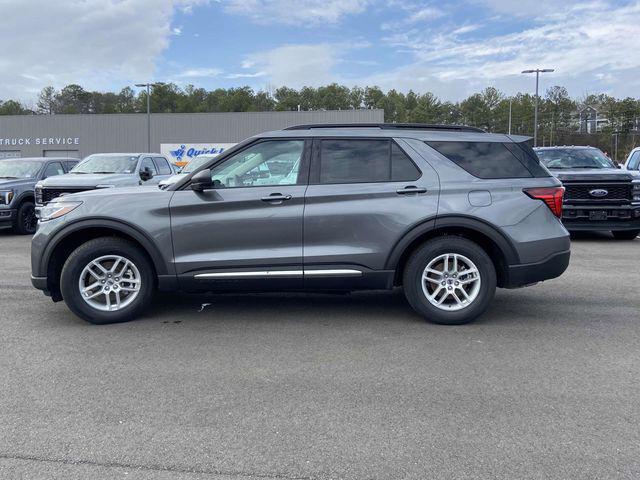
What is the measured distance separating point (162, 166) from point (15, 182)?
329 centimetres

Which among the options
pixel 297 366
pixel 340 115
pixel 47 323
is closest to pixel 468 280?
pixel 297 366

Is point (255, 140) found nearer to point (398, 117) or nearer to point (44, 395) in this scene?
point (44, 395)

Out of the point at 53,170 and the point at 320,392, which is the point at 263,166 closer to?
the point at 320,392

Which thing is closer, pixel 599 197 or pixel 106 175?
pixel 599 197

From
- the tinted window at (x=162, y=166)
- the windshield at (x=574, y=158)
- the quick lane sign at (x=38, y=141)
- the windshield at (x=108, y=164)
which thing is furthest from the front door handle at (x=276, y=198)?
the quick lane sign at (x=38, y=141)

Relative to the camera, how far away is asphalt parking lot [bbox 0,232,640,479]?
3.11 meters

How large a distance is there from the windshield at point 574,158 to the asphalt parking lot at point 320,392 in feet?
23.1

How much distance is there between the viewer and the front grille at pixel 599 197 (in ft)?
36.6

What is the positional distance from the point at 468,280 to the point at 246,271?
204 cm

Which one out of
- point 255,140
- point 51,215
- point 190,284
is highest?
point 255,140

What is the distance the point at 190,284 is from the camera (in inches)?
213

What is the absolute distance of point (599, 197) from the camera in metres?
11.2

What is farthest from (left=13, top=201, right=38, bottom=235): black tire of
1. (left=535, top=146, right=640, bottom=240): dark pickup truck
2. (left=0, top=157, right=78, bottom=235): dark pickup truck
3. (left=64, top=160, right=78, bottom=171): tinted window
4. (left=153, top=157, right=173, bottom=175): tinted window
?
(left=535, top=146, right=640, bottom=240): dark pickup truck

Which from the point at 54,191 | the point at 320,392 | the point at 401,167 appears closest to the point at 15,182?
the point at 54,191
